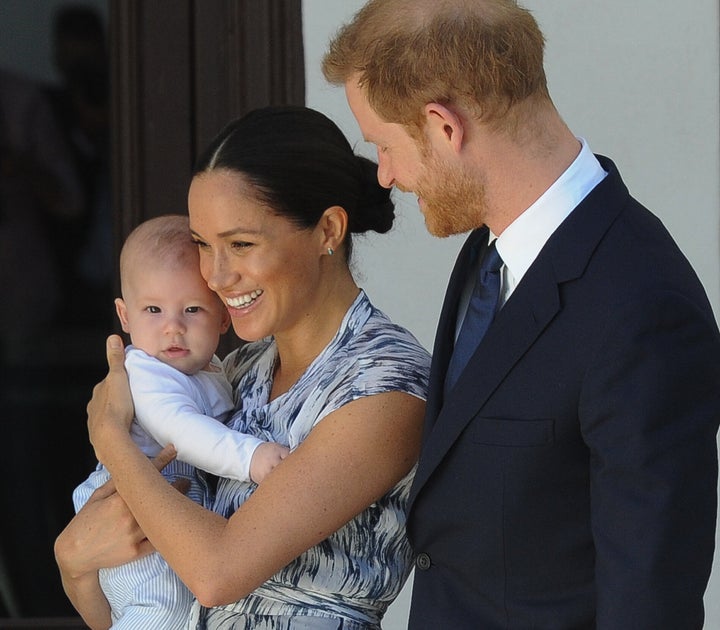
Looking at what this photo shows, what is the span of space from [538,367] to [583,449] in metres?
0.13

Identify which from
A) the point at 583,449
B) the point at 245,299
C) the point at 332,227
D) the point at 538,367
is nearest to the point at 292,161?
the point at 332,227

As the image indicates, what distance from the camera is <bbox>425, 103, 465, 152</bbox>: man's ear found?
1.87 m

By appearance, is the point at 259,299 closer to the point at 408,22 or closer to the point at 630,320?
the point at 408,22

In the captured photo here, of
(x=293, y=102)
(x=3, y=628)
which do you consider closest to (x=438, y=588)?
(x=293, y=102)

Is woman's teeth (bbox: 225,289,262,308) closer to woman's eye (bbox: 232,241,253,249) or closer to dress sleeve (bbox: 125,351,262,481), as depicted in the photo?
woman's eye (bbox: 232,241,253,249)

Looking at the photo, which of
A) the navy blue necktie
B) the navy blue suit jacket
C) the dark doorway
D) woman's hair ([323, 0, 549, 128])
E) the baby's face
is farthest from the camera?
the dark doorway

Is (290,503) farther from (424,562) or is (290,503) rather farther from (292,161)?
(292,161)

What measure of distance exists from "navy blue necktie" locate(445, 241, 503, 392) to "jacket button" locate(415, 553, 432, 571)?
258 mm

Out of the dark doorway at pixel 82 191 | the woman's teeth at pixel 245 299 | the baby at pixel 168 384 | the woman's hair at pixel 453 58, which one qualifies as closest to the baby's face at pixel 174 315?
the baby at pixel 168 384

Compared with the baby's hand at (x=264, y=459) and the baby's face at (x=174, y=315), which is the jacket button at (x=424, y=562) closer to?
the baby's hand at (x=264, y=459)

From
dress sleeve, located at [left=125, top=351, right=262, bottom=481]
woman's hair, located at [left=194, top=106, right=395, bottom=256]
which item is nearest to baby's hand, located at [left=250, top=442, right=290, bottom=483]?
dress sleeve, located at [left=125, top=351, right=262, bottom=481]

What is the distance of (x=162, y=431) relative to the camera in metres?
2.32

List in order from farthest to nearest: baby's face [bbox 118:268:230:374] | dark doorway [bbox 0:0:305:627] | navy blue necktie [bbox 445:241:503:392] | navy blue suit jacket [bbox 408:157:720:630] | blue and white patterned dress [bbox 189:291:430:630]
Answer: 1. dark doorway [bbox 0:0:305:627]
2. baby's face [bbox 118:268:230:374]
3. blue and white patterned dress [bbox 189:291:430:630]
4. navy blue necktie [bbox 445:241:503:392]
5. navy blue suit jacket [bbox 408:157:720:630]

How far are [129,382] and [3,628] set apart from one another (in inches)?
60.1
